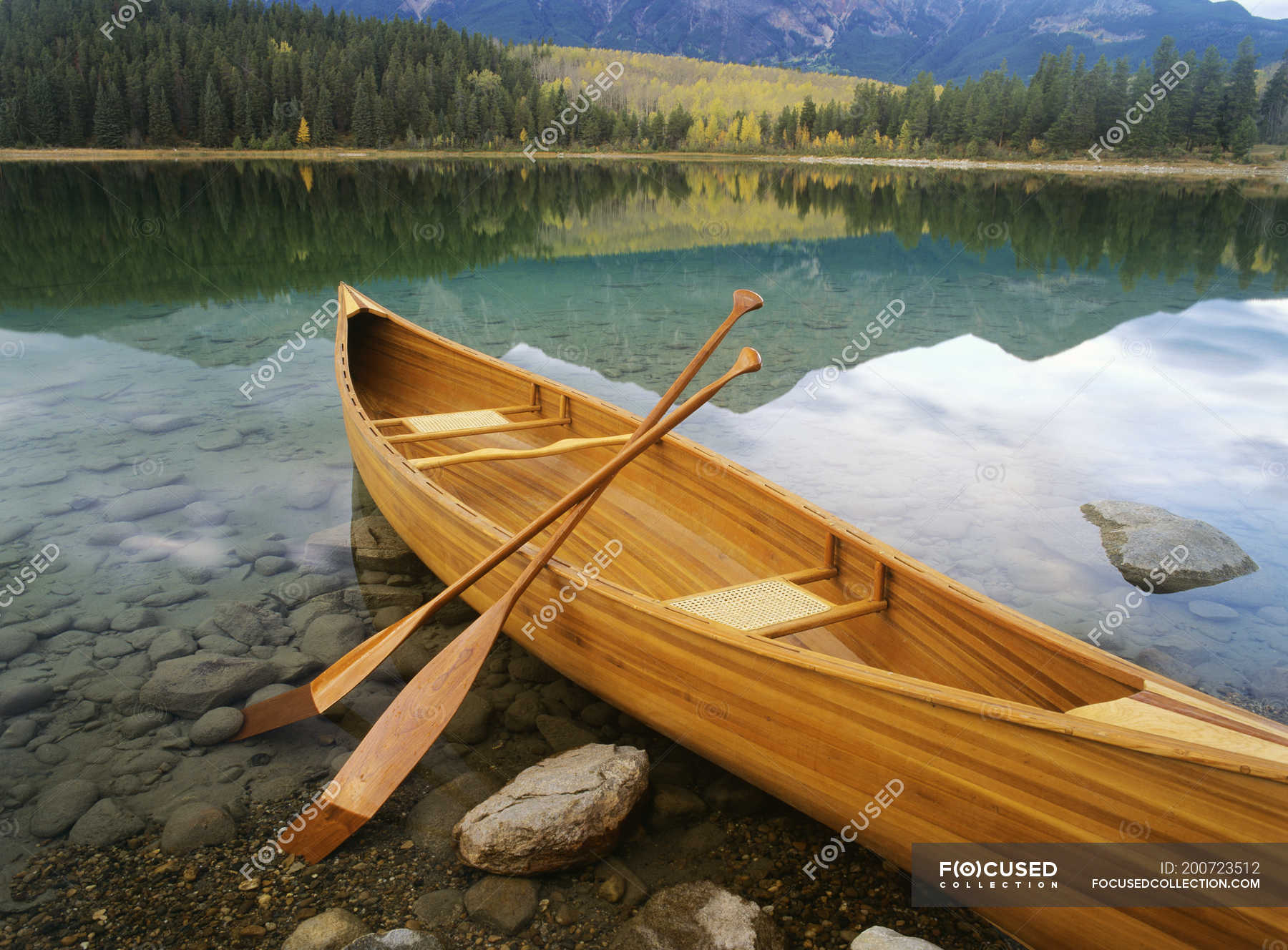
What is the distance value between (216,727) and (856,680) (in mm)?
3452

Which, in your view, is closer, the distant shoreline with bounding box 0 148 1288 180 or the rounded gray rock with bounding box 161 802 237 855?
the rounded gray rock with bounding box 161 802 237 855

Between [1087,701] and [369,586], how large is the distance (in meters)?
4.71

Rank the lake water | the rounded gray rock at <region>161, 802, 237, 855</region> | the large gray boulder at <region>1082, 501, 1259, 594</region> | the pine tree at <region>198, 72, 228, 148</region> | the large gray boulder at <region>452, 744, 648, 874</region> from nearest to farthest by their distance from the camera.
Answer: the large gray boulder at <region>452, 744, 648, 874</region> → the rounded gray rock at <region>161, 802, 237, 855</region> → the lake water → the large gray boulder at <region>1082, 501, 1259, 594</region> → the pine tree at <region>198, 72, 228, 148</region>

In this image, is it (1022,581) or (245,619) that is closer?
(245,619)

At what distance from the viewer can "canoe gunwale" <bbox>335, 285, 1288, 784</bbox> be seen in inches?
96.6

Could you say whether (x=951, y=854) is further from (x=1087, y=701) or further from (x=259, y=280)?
(x=259, y=280)

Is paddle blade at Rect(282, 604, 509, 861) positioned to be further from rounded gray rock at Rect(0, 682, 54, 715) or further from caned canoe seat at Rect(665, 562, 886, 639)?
rounded gray rock at Rect(0, 682, 54, 715)

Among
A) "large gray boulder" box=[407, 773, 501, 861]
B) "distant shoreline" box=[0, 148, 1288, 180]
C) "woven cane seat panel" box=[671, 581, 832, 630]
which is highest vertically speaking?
"distant shoreline" box=[0, 148, 1288, 180]

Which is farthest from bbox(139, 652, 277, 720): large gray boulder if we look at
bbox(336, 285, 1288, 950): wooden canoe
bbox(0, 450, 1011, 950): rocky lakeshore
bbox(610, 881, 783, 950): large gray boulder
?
bbox(610, 881, 783, 950): large gray boulder

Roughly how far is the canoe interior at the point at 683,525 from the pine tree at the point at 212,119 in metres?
79.2

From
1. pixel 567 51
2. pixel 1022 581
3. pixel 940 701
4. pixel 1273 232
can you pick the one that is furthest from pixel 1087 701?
pixel 567 51

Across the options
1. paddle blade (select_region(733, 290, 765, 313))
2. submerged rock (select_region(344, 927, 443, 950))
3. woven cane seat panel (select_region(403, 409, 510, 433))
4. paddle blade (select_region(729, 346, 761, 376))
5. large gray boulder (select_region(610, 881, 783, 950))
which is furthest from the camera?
woven cane seat panel (select_region(403, 409, 510, 433))

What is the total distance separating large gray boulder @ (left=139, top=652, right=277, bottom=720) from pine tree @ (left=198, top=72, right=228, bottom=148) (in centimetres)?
8317

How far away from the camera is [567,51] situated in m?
138
